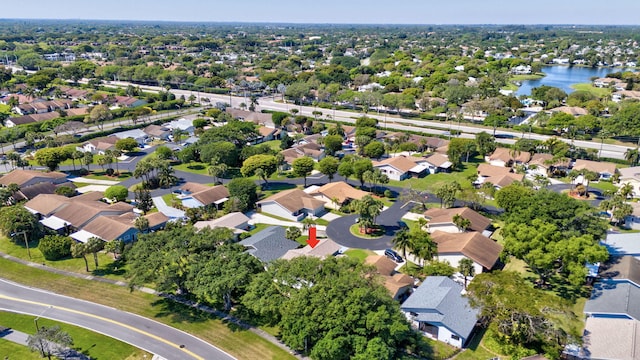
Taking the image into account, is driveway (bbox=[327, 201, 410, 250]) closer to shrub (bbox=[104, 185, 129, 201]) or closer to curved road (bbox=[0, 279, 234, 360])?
curved road (bbox=[0, 279, 234, 360])

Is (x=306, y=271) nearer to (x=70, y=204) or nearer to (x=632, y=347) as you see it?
(x=632, y=347)

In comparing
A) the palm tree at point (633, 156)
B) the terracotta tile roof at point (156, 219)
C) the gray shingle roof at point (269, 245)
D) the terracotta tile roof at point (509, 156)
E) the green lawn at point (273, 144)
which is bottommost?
the terracotta tile roof at point (156, 219)

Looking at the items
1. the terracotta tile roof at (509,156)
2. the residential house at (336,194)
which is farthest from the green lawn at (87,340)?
the terracotta tile roof at (509,156)

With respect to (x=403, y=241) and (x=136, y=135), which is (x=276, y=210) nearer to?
(x=403, y=241)

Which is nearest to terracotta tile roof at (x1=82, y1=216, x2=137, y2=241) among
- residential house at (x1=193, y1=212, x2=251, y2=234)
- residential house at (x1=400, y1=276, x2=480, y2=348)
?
residential house at (x1=193, y1=212, x2=251, y2=234)

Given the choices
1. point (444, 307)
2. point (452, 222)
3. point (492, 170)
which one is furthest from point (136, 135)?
point (444, 307)

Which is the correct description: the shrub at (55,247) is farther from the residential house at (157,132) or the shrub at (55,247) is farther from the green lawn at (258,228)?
the residential house at (157,132)
